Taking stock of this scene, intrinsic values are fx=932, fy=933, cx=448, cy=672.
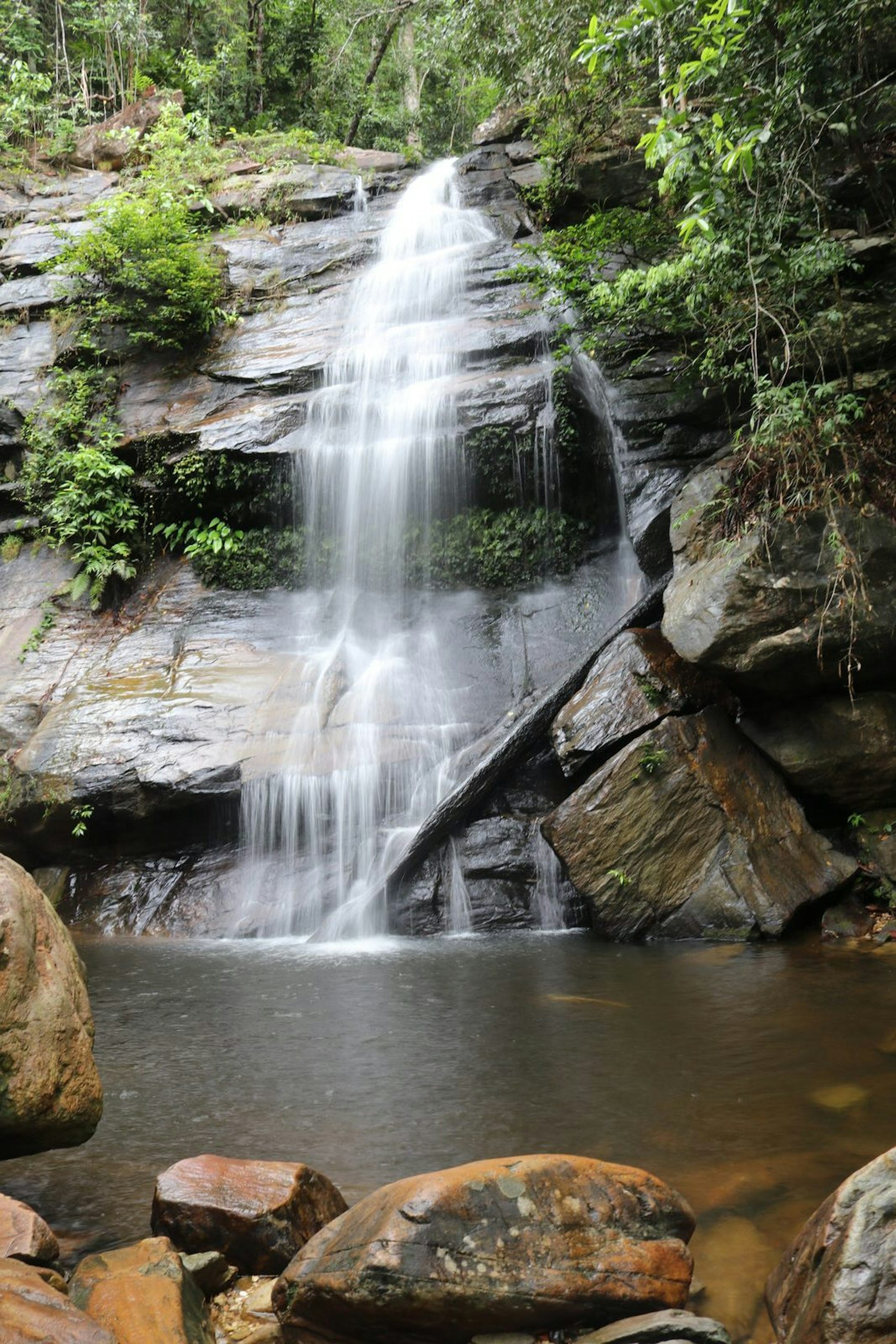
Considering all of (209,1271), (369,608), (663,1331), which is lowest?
(369,608)

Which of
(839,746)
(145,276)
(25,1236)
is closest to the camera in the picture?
(25,1236)

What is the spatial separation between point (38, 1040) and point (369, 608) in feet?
30.7

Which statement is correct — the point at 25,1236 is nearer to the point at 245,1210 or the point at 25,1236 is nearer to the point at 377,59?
the point at 245,1210

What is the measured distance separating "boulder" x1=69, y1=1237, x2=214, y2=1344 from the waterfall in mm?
5828

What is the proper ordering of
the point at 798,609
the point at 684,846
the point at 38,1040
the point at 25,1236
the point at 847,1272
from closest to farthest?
the point at 847,1272 → the point at 25,1236 → the point at 38,1040 → the point at 798,609 → the point at 684,846

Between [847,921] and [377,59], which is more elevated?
[377,59]

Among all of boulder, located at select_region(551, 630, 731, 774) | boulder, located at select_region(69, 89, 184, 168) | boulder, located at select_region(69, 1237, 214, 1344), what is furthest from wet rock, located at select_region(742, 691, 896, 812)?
boulder, located at select_region(69, 89, 184, 168)

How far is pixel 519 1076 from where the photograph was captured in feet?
15.9

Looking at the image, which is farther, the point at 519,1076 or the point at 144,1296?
the point at 519,1076

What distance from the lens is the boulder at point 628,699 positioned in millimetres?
8461

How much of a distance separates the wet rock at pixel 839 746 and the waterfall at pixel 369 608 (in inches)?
132

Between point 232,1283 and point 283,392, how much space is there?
1197cm

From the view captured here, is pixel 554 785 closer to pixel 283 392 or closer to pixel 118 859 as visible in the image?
pixel 118 859

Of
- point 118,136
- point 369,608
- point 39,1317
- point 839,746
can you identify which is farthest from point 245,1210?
point 118,136
